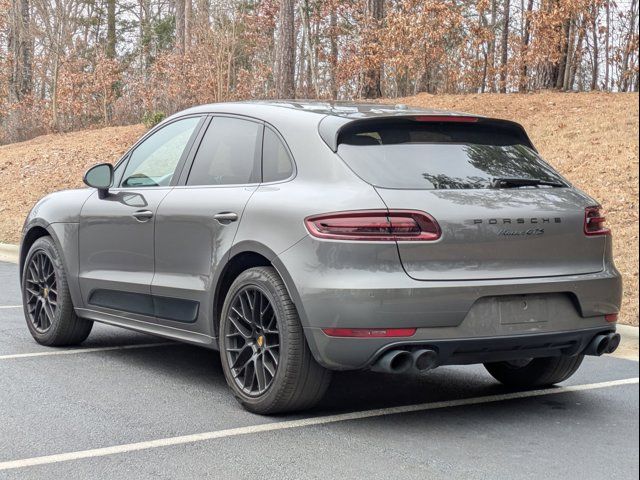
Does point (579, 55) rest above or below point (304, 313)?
above

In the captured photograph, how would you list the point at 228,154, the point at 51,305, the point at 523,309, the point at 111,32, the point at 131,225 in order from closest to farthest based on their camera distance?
the point at 523,309 → the point at 228,154 → the point at 131,225 → the point at 51,305 → the point at 111,32

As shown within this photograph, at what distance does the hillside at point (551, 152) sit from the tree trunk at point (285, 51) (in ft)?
8.74

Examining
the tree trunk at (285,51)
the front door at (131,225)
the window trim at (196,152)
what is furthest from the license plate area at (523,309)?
the tree trunk at (285,51)

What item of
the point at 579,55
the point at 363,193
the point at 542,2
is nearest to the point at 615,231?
the point at 363,193

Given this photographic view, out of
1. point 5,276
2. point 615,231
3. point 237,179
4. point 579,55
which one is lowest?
point 5,276

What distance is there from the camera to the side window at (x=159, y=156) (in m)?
6.80

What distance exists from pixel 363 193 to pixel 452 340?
2.89 feet

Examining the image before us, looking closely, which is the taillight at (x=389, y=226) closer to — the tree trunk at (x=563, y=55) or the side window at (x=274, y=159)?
the side window at (x=274, y=159)

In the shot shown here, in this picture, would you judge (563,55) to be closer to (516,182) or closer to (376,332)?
(516,182)

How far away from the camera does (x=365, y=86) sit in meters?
23.7

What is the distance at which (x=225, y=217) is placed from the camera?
591 centimetres

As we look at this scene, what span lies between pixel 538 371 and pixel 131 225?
9.33 feet

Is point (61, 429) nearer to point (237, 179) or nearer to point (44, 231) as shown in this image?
point (237, 179)

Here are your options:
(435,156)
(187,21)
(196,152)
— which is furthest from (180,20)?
(435,156)
